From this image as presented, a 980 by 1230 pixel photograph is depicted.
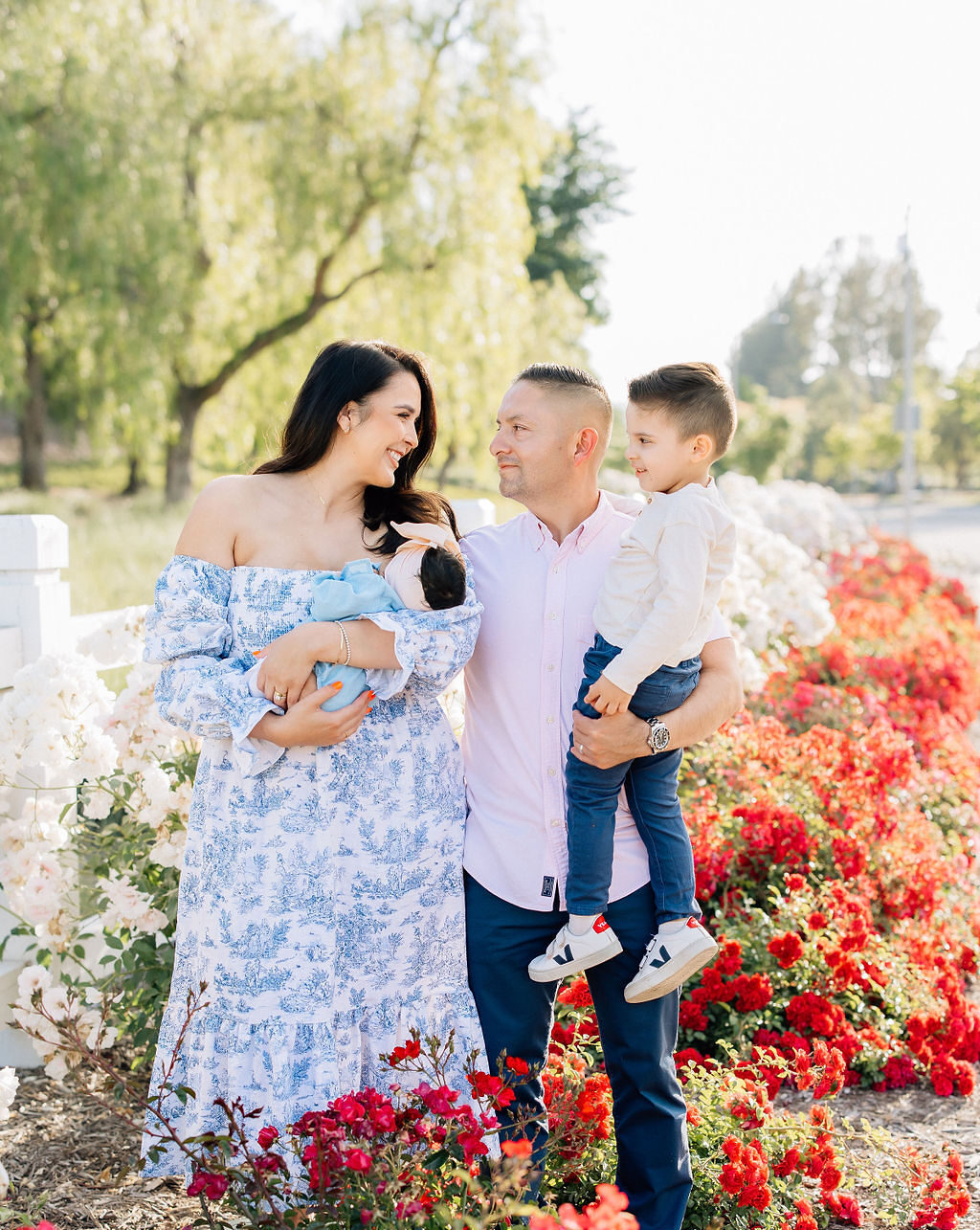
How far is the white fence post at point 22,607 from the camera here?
11.0ft

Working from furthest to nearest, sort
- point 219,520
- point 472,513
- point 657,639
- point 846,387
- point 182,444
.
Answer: point 846,387
point 182,444
point 472,513
point 219,520
point 657,639

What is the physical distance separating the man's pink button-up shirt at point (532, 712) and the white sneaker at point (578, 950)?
0.11m

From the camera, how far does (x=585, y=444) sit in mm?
2416

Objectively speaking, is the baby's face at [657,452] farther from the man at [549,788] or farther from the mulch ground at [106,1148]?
the mulch ground at [106,1148]

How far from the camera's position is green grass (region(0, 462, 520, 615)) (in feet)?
27.2

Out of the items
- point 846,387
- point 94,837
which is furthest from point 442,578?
point 846,387

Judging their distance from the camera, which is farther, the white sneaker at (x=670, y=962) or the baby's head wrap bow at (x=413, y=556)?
the baby's head wrap bow at (x=413, y=556)

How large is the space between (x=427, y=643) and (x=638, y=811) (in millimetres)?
602

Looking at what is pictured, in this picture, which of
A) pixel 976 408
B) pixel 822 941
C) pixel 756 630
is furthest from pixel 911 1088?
pixel 976 408

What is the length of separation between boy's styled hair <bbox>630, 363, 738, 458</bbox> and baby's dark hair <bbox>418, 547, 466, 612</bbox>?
518mm

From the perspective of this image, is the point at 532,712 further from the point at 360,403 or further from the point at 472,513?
the point at 472,513

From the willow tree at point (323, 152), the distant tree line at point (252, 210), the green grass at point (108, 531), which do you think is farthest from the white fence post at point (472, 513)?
the willow tree at point (323, 152)

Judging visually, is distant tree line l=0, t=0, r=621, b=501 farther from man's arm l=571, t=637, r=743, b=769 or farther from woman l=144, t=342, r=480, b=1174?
man's arm l=571, t=637, r=743, b=769

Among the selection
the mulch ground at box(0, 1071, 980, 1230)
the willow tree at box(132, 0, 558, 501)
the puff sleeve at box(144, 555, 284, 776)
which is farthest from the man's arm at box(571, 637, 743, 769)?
the willow tree at box(132, 0, 558, 501)
